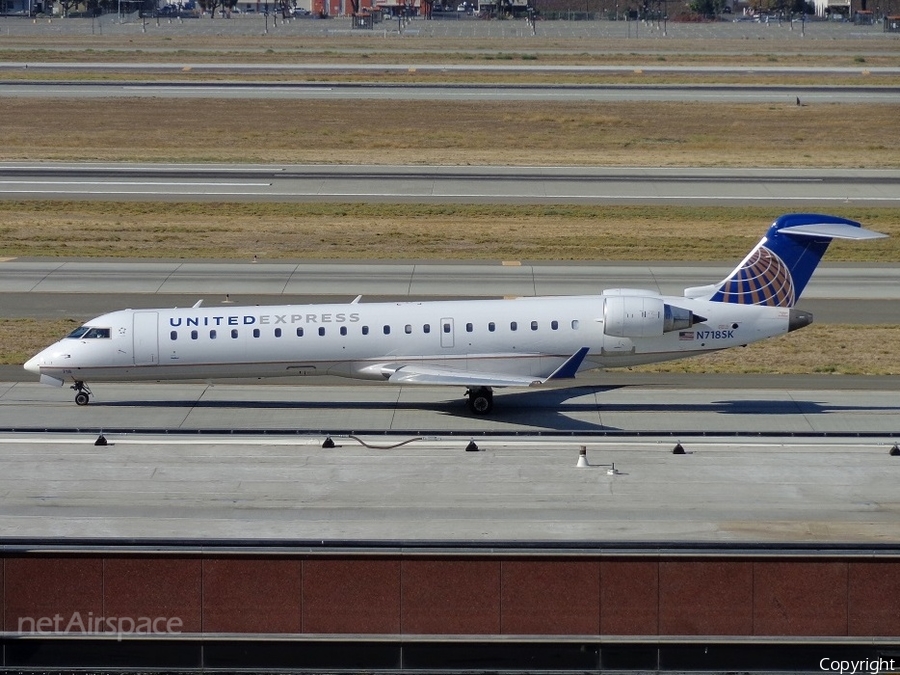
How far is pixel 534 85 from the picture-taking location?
10844 cm

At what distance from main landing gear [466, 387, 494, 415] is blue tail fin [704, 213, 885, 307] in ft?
22.6

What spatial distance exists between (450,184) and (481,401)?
121 feet

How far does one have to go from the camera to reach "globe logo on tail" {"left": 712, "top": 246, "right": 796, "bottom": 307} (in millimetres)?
34344

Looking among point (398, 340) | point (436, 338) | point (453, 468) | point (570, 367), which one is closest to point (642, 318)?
point (570, 367)

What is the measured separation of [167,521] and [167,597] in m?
3.28

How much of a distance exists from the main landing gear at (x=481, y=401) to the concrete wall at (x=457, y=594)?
14572mm

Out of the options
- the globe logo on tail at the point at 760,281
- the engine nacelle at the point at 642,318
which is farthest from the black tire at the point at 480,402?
the globe logo on tail at the point at 760,281

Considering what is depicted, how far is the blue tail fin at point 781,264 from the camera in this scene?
34344 mm

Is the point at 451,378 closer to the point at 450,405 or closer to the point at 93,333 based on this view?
the point at 450,405

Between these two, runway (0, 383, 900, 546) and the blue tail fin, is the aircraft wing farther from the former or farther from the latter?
the blue tail fin

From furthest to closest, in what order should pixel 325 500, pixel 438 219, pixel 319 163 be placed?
1. pixel 319 163
2. pixel 438 219
3. pixel 325 500

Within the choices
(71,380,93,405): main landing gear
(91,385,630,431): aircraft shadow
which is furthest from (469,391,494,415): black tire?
(71,380,93,405): main landing gear

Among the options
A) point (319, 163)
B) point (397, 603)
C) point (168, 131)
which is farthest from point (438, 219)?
point (397, 603)

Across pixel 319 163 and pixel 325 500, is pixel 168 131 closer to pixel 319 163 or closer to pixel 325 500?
pixel 319 163
